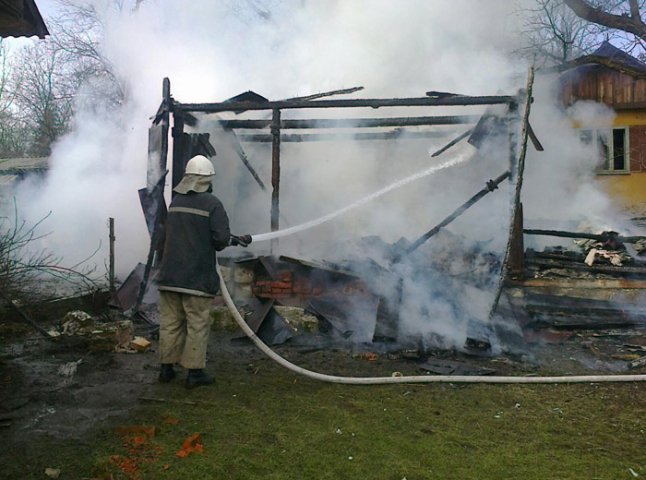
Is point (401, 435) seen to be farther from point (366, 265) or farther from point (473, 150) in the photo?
point (473, 150)

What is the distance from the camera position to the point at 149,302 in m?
7.13

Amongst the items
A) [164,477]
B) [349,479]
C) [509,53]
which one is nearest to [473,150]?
[349,479]

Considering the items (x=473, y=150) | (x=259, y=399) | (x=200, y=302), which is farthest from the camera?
(x=473, y=150)

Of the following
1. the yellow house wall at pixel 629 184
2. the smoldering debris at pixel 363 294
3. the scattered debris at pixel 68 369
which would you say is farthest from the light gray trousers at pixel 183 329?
the yellow house wall at pixel 629 184

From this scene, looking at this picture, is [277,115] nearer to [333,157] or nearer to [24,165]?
[333,157]

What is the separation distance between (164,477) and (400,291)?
168 inches

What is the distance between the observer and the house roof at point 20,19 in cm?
645

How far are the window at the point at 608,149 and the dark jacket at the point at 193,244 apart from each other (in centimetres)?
1442

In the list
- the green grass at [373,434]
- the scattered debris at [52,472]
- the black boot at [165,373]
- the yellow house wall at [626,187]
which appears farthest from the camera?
the yellow house wall at [626,187]

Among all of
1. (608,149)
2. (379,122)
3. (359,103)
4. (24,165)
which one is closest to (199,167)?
(359,103)

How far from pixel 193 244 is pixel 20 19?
14.9 ft

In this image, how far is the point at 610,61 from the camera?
14117mm

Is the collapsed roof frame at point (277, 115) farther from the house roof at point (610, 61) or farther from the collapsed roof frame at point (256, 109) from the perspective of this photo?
the house roof at point (610, 61)

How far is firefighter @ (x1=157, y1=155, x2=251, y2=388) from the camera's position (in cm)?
447
